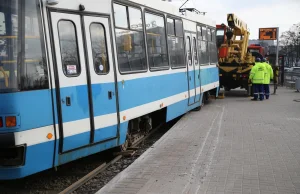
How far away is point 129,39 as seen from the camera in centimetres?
690

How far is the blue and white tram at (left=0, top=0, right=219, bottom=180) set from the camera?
4520 millimetres

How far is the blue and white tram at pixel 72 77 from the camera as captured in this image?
4520mm

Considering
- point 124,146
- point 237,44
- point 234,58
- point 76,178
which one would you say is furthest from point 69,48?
point 237,44

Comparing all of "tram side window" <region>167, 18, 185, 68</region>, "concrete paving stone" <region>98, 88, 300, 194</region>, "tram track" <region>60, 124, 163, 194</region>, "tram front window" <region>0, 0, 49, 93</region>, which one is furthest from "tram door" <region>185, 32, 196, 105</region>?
"tram front window" <region>0, 0, 49, 93</region>

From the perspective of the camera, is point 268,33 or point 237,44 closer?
point 237,44

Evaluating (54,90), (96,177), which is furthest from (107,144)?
(54,90)

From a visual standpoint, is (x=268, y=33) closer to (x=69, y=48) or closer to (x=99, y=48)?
(x=99, y=48)

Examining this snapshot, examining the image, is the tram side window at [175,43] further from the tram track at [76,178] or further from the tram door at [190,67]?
the tram track at [76,178]

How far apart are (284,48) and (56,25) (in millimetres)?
62999

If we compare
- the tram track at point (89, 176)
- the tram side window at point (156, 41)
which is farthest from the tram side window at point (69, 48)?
the tram side window at point (156, 41)

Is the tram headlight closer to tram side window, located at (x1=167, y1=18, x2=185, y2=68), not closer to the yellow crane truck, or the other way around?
tram side window, located at (x1=167, y1=18, x2=185, y2=68)

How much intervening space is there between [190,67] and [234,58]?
25.3 feet

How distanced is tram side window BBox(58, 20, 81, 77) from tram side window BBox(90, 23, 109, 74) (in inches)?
16.0

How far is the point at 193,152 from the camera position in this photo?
6.84 metres
